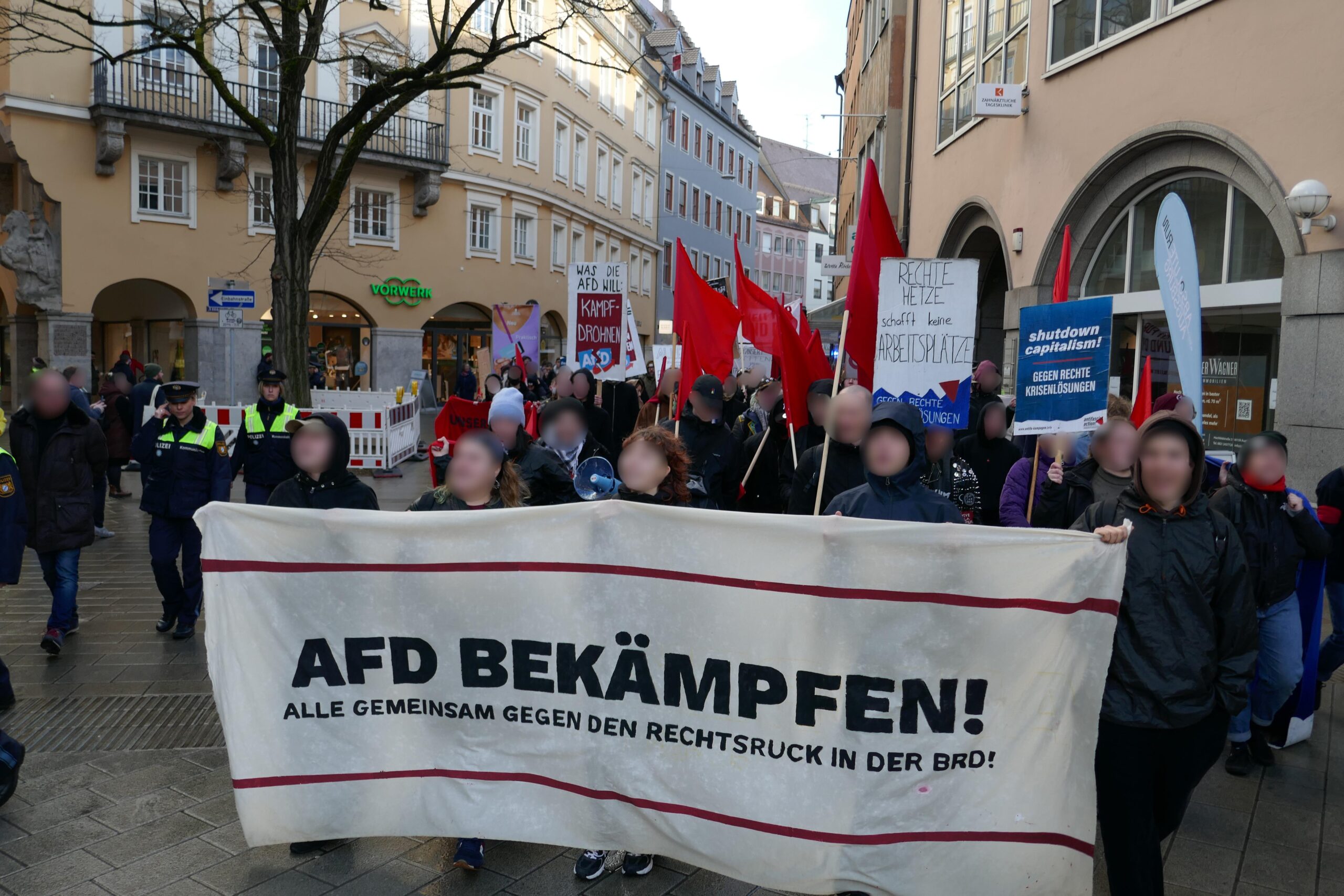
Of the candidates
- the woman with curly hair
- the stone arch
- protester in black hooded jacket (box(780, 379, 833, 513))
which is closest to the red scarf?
protester in black hooded jacket (box(780, 379, 833, 513))

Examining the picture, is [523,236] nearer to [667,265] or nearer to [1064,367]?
[667,265]

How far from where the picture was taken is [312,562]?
3.81 m

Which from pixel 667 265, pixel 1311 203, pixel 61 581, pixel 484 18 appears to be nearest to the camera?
pixel 61 581

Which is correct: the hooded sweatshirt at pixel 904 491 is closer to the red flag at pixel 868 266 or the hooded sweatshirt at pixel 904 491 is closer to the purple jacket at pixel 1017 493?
the red flag at pixel 868 266

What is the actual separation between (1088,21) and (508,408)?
10.5 meters

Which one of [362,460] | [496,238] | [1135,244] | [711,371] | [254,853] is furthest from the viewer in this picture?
[496,238]

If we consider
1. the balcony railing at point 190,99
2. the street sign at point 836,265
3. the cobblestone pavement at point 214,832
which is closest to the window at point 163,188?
the balcony railing at point 190,99

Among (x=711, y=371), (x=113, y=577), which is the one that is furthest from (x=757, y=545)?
(x=113, y=577)

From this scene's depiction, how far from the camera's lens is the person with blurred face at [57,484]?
22.6 feet

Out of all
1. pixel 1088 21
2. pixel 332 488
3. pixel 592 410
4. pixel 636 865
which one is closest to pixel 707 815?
pixel 636 865

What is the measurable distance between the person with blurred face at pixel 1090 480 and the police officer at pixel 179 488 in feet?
17.5

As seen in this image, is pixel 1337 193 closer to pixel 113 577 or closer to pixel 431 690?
pixel 431 690

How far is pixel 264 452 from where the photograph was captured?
8258 millimetres

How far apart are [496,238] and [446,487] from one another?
32.8 meters
